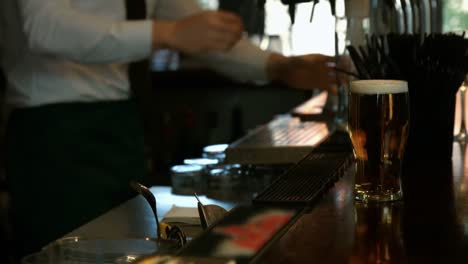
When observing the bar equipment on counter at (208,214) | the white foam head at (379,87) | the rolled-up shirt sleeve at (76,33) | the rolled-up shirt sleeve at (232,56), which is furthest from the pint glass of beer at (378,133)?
the rolled-up shirt sleeve at (232,56)

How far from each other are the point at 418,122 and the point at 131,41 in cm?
117

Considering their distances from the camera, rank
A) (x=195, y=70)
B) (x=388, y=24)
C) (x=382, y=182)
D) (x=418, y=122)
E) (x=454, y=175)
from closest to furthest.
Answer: (x=382, y=182)
(x=454, y=175)
(x=418, y=122)
(x=388, y=24)
(x=195, y=70)

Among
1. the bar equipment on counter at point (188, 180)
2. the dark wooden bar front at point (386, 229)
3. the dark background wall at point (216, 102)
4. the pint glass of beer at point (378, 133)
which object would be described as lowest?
the dark background wall at point (216, 102)

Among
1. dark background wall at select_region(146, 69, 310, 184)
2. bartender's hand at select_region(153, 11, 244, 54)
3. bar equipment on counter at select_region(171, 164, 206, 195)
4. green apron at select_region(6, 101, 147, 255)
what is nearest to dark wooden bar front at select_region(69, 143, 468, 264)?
bar equipment on counter at select_region(171, 164, 206, 195)

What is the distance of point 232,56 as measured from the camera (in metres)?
3.35

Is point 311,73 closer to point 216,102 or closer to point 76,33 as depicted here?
point 76,33

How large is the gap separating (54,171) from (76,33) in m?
0.48

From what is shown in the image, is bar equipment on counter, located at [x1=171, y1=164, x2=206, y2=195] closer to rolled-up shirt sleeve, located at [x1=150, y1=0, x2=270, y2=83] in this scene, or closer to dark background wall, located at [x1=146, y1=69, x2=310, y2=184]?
rolled-up shirt sleeve, located at [x1=150, y1=0, x2=270, y2=83]

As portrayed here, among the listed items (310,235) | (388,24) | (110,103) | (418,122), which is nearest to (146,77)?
(110,103)

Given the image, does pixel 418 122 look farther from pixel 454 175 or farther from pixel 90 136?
pixel 90 136

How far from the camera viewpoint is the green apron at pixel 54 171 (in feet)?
9.27

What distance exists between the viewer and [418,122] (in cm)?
182

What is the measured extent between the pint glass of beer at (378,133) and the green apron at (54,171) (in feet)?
5.04

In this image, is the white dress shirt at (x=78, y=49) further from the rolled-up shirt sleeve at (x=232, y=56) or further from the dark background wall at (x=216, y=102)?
the dark background wall at (x=216, y=102)
